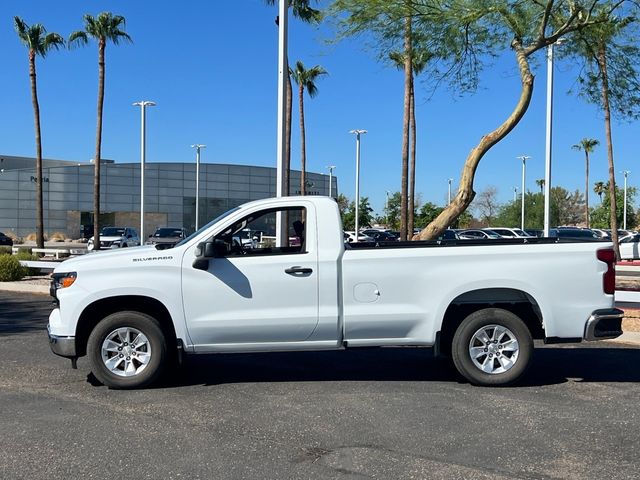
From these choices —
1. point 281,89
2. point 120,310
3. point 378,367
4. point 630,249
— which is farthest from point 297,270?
point 630,249

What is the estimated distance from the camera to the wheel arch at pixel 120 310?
7.08 metres

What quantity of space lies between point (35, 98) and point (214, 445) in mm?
33143

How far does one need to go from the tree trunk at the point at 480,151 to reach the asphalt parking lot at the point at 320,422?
4.34 metres

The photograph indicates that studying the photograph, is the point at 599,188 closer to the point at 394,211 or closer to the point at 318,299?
the point at 394,211

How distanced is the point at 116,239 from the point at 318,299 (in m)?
34.7

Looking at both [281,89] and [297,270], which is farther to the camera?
[281,89]

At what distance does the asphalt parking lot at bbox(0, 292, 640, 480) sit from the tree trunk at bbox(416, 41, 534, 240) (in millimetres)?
4337

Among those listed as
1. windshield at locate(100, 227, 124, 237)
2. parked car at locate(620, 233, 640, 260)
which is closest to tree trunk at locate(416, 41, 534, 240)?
parked car at locate(620, 233, 640, 260)

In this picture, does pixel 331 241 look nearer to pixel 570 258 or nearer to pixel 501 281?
pixel 501 281

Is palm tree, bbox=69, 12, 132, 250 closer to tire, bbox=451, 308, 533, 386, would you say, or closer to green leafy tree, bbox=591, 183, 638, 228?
tire, bbox=451, 308, 533, 386

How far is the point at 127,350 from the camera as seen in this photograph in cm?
706

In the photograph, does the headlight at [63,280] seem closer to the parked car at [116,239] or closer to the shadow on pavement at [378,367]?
the shadow on pavement at [378,367]

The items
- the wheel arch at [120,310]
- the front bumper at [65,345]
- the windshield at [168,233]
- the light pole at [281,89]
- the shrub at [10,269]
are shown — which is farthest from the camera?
the windshield at [168,233]

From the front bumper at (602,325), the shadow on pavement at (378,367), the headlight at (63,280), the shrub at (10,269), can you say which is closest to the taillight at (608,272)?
the front bumper at (602,325)
